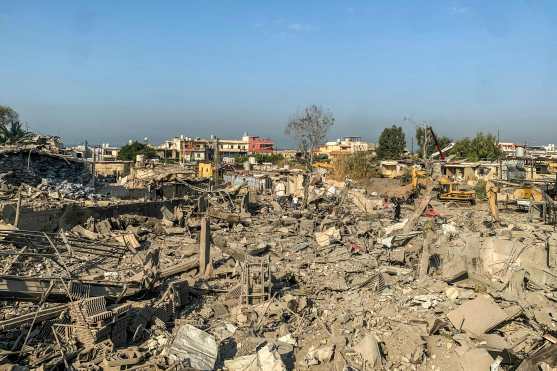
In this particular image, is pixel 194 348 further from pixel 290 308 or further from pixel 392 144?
pixel 392 144

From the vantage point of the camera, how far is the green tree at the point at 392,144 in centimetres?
4975

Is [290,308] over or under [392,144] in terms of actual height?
under

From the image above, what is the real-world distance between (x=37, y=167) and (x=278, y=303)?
1441 cm

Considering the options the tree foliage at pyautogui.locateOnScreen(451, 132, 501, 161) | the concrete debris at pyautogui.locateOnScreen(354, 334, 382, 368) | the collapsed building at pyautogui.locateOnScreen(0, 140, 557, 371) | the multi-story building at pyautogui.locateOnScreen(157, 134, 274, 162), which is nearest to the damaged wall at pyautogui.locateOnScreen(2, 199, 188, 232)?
the collapsed building at pyautogui.locateOnScreen(0, 140, 557, 371)

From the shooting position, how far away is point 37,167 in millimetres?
19000

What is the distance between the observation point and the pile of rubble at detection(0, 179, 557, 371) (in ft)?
20.3

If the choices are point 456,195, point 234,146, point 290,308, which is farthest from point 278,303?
point 234,146

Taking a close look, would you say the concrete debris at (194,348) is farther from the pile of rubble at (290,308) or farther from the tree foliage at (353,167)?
the tree foliage at (353,167)

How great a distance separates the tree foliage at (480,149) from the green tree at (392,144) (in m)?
6.21

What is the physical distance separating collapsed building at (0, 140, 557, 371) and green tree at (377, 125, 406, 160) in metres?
37.0

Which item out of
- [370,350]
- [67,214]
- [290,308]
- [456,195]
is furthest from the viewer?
[456,195]

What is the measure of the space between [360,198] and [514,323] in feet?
49.8

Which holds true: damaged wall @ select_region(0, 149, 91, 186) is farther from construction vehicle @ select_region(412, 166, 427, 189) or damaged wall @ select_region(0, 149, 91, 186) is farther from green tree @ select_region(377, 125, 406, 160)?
green tree @ select_region(377, 125, 406, 160)

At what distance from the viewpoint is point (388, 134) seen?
50438 millimetres
